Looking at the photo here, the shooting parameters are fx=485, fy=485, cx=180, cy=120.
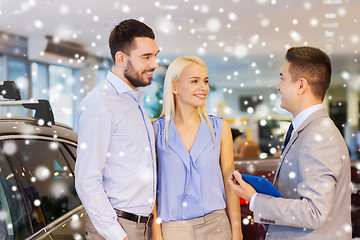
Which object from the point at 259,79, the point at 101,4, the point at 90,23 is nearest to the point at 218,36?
the point at 90,23

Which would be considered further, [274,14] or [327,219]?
[274,14]

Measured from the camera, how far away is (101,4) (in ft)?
26.2

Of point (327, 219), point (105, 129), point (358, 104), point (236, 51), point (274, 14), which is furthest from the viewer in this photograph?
point (358, 104)

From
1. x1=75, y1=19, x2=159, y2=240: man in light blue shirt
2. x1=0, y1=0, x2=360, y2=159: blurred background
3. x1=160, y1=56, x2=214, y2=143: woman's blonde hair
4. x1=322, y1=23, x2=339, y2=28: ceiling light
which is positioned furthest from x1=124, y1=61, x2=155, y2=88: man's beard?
x1=322, y1=23, x2=339, y2=28: ceiling light

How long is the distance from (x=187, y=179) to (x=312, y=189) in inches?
26.7

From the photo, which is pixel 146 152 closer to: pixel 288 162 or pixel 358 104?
pixel 288 162

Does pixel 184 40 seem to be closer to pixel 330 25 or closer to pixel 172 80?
pixel 330 25

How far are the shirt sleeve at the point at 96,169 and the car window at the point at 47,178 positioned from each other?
30 centimetres

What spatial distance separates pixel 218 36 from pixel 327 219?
10100mm

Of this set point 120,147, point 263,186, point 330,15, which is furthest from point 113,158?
point 330,15

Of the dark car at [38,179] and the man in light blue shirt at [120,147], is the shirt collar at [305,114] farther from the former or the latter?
the dark car at [38,179]

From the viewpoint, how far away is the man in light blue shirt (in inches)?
65.7

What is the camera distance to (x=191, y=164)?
2062 millimetres

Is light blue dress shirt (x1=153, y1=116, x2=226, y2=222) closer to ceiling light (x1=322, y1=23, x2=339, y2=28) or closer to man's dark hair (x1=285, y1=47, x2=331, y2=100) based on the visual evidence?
man's dark hair (x1=285, y1=47, x2=331, y2=100)
